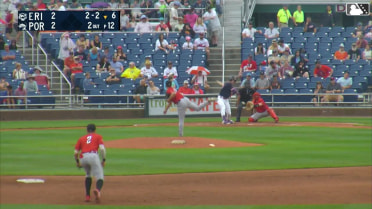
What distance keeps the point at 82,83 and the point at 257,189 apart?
810 inches

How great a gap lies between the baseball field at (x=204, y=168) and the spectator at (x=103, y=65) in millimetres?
6074

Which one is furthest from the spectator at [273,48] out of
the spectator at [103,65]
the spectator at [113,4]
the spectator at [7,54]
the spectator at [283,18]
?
the spectator at [7,54]

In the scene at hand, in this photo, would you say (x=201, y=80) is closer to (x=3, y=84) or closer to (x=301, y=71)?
(x=301, y=71)

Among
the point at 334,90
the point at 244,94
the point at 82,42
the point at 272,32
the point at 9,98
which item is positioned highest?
the point at 272,32

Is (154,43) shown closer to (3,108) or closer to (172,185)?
(3,108)

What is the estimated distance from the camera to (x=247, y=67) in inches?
1361

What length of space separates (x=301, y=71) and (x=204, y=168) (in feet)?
59.6

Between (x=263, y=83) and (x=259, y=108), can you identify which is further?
(x=263, y=83)

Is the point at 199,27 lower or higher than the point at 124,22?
lower

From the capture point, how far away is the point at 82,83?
112 ft

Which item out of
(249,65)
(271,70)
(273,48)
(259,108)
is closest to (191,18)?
(249,65)

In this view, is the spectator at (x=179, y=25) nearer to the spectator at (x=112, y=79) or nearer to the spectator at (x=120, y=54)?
the spectator at (x=120, y=54)

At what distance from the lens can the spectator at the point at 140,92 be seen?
33.5 meters
